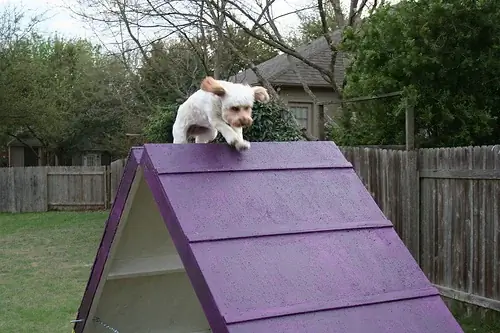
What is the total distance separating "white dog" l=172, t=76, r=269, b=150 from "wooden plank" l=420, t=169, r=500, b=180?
9.13ft

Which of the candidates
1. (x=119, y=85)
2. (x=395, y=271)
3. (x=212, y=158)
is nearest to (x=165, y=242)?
(x=212, y=158)

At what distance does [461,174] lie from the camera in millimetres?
5625

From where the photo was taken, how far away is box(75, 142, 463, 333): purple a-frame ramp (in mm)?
2271

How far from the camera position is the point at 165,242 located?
3.57 m

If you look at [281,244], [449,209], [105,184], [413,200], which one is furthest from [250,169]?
[105,184]

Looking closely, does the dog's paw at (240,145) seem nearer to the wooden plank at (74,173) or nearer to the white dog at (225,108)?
the white dog at (225,108)

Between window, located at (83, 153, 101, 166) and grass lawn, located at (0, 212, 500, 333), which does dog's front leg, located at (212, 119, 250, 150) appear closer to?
grass lawn, located at (0, 212, 500, 333)

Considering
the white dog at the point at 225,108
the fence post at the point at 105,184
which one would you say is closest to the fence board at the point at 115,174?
the fence post at the point at 105,184

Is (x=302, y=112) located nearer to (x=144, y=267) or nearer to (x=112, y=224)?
(x=144, y=267)

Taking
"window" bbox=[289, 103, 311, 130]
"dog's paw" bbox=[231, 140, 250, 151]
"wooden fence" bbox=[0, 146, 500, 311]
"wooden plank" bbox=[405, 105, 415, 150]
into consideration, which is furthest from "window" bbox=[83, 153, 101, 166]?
"dog's paw" bbox=[231, 140, 250, 151]

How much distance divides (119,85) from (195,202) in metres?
25.3

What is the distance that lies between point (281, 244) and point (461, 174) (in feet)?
11.6

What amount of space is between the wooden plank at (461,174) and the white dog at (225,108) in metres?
2.78

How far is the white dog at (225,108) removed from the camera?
3057 millimetres
